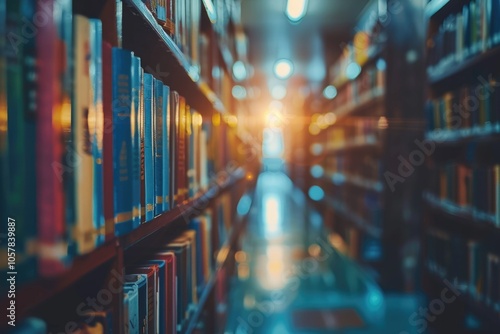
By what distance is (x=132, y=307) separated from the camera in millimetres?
844

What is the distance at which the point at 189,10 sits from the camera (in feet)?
4.87

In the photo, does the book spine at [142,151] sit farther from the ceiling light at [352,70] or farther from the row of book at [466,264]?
the ceiling light at [352,70]

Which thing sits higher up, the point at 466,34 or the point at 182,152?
the point at 466,34

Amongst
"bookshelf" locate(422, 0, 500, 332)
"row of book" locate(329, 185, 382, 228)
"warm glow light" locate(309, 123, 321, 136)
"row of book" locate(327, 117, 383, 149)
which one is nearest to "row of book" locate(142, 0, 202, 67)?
"bookshelf" locate(422, 0, 500, 332)

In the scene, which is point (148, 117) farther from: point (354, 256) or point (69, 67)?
point (354, 256)

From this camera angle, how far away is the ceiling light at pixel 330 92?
5887mm

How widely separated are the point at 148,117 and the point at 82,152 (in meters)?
0.33

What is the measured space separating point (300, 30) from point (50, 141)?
17.6 ft

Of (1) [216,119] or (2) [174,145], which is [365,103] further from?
(2) [174,145]

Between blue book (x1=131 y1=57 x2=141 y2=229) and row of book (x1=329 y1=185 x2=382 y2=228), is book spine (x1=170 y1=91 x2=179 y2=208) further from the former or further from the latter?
row of book (x1=329 y1=185 x2=382 y2=228)

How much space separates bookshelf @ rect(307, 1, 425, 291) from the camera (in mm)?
3520

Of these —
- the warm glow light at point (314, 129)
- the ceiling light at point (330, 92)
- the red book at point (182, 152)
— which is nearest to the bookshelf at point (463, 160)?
the red book at point (182, 152)

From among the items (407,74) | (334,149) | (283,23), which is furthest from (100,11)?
(334,149)

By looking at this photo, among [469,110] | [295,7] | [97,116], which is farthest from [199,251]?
[295,7]
